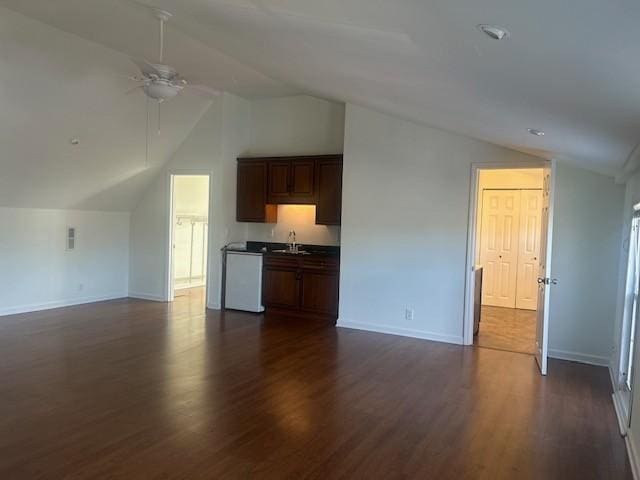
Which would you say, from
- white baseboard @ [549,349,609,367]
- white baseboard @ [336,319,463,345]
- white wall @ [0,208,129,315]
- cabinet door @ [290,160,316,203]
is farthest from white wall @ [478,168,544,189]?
white wall @ [0,208,129,315]

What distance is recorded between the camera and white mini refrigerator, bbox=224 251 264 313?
702 cm

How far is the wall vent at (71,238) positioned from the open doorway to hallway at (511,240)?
642cm

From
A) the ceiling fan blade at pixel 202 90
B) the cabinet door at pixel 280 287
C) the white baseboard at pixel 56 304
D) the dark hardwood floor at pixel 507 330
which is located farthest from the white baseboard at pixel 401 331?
the white baseboard at pixel 56 304

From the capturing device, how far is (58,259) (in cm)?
713

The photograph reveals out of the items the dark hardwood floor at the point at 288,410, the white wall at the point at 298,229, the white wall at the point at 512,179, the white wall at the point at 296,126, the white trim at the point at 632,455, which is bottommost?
the dark hardwood floor at the point at 288,410

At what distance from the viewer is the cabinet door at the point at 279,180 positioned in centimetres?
696

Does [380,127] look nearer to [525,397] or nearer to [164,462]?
[525,397]

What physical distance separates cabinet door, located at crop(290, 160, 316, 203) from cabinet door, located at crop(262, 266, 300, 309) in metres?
1.06

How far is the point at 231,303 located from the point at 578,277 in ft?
15.3

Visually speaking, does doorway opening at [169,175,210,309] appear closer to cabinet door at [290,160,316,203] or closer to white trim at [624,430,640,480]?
cabinet door at [290,160,316,203]

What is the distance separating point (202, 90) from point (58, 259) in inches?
130

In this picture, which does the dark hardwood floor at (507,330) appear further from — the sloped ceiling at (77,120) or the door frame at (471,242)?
the sloped ceiling at (77,120)

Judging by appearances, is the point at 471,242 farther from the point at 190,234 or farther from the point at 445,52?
the point at 190,234

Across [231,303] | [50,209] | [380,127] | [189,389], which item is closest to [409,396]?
[189,389]
